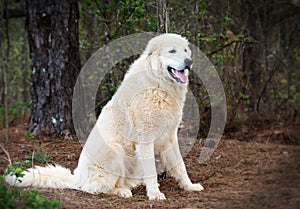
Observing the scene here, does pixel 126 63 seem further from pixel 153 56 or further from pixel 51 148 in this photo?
pixel 153 56

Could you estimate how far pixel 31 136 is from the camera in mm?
6461

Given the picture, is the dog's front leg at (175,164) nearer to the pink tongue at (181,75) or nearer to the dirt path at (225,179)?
the dirt path at (225,179)

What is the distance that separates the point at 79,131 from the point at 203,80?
2.16m

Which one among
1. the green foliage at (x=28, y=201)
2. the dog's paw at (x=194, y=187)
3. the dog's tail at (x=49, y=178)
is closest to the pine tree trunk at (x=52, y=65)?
the dog's tail at (x=49, y=178)

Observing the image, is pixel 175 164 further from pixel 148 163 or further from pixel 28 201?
pixel 28 201

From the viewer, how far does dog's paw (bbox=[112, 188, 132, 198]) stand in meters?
4.44

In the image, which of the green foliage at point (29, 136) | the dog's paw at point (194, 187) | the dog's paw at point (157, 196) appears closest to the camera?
the dog's paw at point (157, 196)

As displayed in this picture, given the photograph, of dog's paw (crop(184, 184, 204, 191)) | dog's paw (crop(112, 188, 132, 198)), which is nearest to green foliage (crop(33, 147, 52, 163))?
dog's paw (crop(112, 188, 132, 198))

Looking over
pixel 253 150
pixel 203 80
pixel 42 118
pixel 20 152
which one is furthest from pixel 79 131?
pixel 253 150

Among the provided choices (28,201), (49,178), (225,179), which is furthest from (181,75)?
(28,201)

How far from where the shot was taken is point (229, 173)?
5.07 m

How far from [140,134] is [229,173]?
1371mm

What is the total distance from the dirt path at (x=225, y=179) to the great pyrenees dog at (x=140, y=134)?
0.64ft

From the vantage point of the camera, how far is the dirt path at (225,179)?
3791mm
